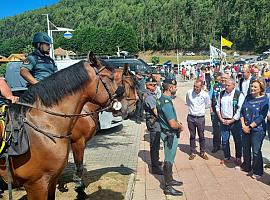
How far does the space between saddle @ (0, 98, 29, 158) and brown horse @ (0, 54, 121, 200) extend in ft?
0.24

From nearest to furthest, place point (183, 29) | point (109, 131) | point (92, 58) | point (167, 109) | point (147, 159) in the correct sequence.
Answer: point (92, 58) < point (167, 109) < point (147, 159) < point (109, 131) < point (183, 29)

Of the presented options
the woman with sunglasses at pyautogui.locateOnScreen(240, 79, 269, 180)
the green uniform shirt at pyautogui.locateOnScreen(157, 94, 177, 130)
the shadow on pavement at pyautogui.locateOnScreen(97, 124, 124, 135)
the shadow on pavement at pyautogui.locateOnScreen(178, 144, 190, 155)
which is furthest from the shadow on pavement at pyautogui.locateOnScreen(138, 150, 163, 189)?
the shadow on pavement at pyautogui.locateOnScreen(97, 124, 124, 135)

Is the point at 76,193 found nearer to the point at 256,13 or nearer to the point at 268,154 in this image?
the point at 268,154

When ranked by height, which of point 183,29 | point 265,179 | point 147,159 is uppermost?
point 183,29

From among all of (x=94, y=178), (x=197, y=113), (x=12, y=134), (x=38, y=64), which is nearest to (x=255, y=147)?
(x=197, y=113)

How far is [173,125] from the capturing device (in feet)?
17.1

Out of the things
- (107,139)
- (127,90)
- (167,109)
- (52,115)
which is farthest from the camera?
(107,139)

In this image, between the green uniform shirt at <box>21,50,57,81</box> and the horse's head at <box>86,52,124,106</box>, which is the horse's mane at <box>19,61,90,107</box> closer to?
the horse's head at <box>86,52,124,106</box>

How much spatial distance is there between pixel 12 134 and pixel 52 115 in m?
0.42

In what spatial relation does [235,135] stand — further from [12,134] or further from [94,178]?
[12,134]

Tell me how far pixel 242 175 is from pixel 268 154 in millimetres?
1574

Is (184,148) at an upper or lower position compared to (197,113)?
lower

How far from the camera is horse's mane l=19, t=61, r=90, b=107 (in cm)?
330

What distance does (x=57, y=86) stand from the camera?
3.33 metres
